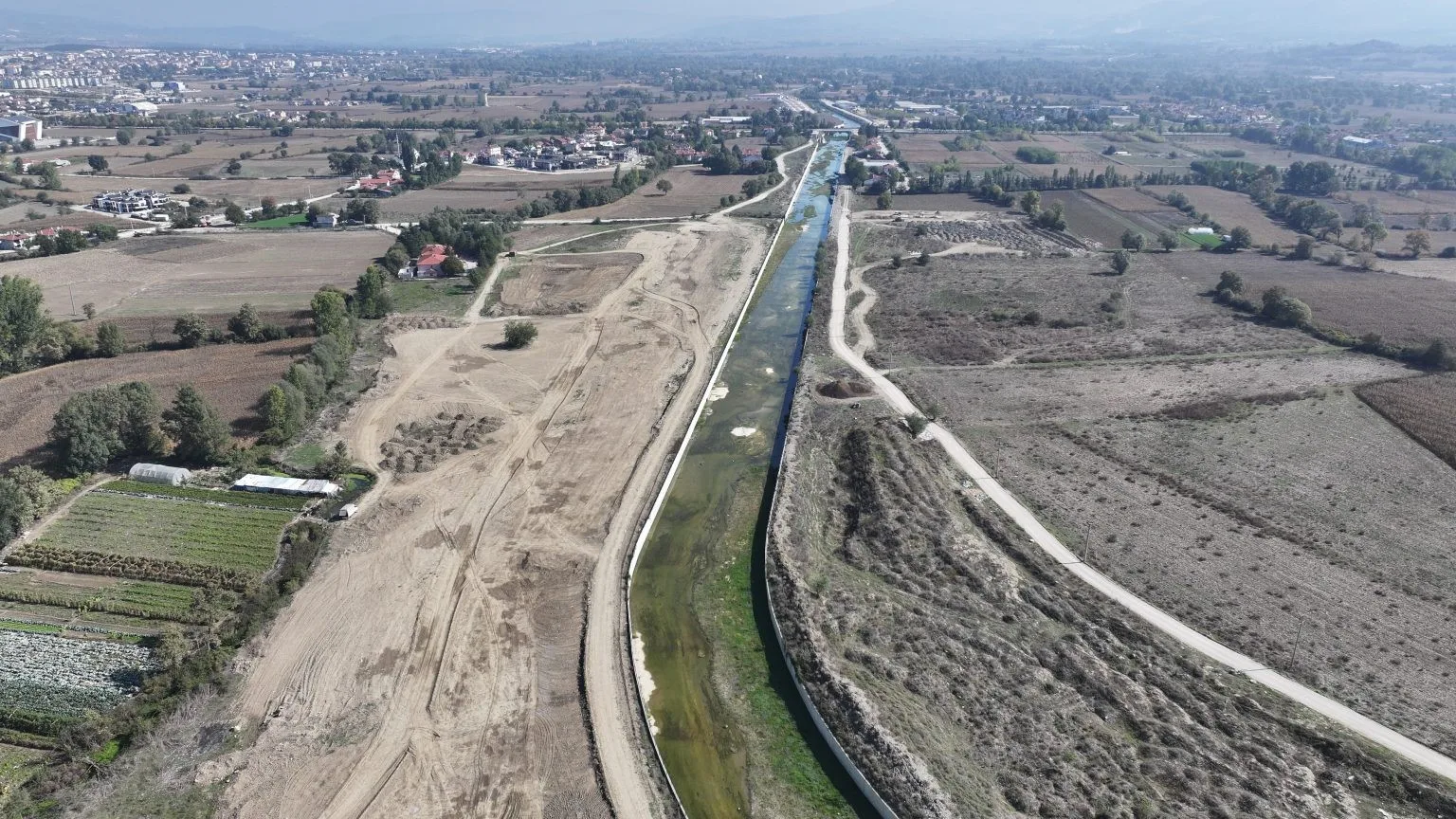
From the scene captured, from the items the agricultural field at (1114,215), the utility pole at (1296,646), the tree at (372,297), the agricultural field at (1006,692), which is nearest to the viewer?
the agricultural field at (1006,692)

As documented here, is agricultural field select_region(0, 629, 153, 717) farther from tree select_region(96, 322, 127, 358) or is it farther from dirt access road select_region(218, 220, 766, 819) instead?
tree select_region(96, 322, 127, 358)

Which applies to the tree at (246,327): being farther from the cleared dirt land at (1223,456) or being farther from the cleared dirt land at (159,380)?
the cleared dirt land at (1223,456)

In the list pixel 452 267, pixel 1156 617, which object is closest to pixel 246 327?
pixel 452 267

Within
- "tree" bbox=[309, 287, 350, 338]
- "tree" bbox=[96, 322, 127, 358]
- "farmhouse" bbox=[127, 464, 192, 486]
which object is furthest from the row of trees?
"tree" bbox=[309, 287, 350, 338]

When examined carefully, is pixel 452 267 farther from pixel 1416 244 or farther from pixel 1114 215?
pixel 1416 244

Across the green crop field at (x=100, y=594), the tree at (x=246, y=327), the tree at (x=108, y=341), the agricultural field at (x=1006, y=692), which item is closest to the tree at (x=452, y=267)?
the tree at (x=246, y=327)

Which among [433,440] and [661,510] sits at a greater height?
[433,440]
